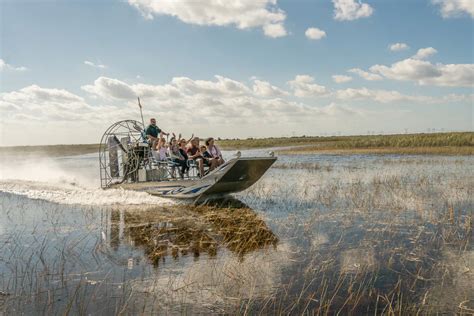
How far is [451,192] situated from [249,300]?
465 inches

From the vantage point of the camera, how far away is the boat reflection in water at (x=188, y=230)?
328 inches

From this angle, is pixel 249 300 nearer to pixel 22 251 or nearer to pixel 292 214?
pixel 22 251

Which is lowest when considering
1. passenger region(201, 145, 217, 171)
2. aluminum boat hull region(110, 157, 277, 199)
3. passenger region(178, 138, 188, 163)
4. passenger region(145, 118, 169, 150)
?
aluminum boat hull region(110, 157, 277, 199)

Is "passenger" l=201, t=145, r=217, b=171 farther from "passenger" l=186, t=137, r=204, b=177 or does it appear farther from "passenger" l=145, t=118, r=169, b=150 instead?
"passenger" l=145, t=118, r=169, b=150

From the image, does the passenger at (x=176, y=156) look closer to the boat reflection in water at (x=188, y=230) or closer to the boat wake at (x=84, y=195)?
the boat wake at (x=84, y=195)

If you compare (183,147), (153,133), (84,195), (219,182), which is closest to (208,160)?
(219,182)

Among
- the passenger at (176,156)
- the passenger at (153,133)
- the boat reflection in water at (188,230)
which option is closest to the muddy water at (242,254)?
the boat reflection in water at (188,230)

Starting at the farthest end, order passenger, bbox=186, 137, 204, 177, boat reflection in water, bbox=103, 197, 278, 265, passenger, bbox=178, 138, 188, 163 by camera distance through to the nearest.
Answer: passenger, bbox=178, 138, 188, 163
passenger, bbox=186, 137, 204, 177
boat reflection in water, bbox=103, 197, 278, 265

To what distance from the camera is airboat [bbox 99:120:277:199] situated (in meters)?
12.7

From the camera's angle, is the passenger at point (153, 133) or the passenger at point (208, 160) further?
the passenger at point (153, 133)

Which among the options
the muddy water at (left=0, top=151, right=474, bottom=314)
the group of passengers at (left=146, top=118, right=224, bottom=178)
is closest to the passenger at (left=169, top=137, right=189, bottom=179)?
the group of passengers at (left=146, top=118, right=224, bottom=178)

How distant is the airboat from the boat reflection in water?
0.68m

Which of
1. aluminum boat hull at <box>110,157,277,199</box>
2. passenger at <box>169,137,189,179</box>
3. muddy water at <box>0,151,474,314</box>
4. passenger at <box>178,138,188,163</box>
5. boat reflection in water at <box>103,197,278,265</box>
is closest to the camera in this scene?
muddy water at <box>0,151,474,314</box>

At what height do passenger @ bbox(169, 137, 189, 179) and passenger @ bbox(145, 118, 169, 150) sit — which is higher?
passenger @ bbox(145, 118, 169, 150)
